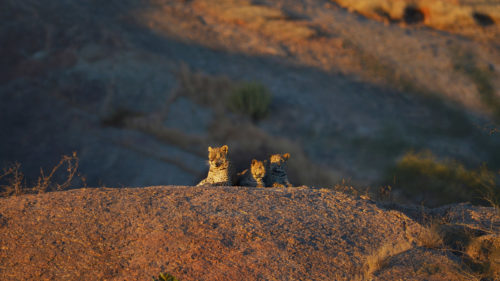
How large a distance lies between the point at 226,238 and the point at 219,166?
293cm

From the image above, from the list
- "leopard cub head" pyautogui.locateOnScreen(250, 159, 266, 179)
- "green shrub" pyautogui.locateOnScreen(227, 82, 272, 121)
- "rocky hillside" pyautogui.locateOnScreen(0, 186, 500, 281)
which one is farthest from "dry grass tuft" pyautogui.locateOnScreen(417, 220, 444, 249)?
"green shrub" pyautogui.locateOnScreen(227, 82, 272, 121)

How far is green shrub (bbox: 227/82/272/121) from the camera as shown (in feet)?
55.1

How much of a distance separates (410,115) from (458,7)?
24.2ft

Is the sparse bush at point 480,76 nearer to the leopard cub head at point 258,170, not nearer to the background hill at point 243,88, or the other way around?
the background hill at point 243,88

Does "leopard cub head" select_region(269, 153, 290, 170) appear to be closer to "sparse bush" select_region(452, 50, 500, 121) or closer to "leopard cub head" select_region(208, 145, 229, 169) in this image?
"leopard cub head" select_region(208, 145, 229, 169)

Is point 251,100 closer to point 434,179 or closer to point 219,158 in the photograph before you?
point 434,179

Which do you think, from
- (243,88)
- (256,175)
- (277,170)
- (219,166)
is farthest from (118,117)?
(256,175)

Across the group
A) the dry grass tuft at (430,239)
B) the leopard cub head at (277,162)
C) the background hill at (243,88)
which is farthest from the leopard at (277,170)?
the background hill at (243,88)

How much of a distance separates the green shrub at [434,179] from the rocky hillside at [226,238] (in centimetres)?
689

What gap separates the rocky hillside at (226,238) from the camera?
13.8 feet

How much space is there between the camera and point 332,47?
19.8 m

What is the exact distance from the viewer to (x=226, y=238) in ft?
15.2

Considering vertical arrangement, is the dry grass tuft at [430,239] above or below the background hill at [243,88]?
above

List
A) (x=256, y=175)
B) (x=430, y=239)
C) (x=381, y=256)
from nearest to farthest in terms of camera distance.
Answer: (x=381, y=256), (x=430, y=239), (x=256, y=175)
